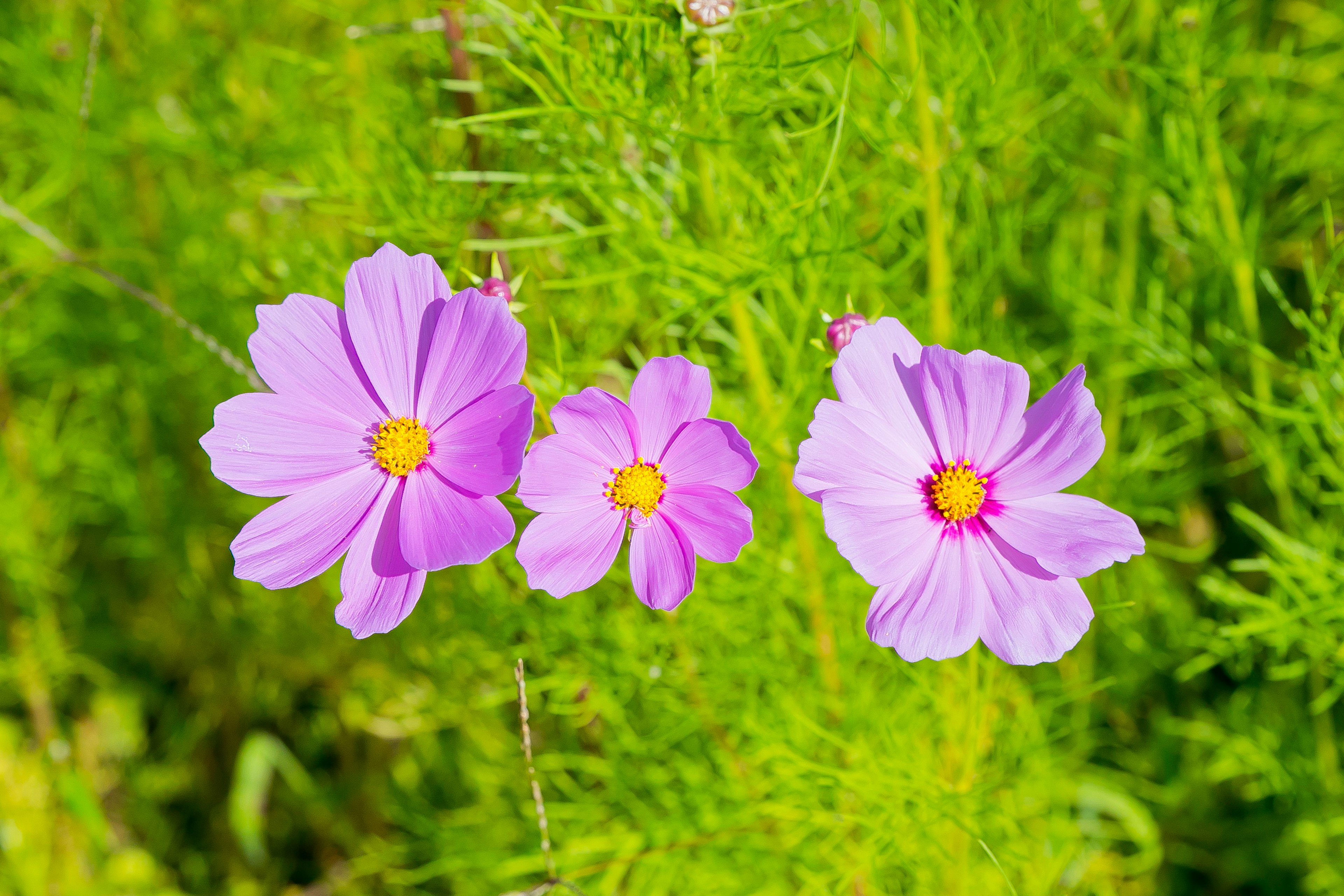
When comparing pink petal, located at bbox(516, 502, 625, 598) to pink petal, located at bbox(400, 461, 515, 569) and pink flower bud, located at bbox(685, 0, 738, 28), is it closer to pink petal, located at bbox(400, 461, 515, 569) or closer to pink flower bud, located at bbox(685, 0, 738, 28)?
pink petal, located at bbox(400, 461, 515, 569)

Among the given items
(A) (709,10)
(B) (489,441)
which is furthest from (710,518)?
(A) (709,10)

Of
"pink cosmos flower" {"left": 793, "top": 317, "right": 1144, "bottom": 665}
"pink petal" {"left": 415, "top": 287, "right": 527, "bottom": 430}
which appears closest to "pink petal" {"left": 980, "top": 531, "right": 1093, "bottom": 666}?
"pink cosmos flower" {"left": 793, "top": 317, "right": 1144, "bottom": 665}

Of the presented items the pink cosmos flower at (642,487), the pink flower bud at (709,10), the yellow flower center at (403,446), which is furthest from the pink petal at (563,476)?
Result: the pink flower bud at (709,10)

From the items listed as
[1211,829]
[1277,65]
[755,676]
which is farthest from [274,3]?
[1211,829]

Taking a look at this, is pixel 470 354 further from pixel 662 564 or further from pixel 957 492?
pixel 957 492

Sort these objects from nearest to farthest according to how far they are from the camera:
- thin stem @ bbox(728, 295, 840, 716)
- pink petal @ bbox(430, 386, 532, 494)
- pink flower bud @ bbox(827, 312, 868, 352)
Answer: pink petal @ bbox(430, 386, 532, 494)
pink flower bud @ bbox(827, 312, 868, 352)
thin stem @ bbox(728, 295, 840, 716)

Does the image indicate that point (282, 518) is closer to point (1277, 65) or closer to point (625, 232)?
point (625, 232)

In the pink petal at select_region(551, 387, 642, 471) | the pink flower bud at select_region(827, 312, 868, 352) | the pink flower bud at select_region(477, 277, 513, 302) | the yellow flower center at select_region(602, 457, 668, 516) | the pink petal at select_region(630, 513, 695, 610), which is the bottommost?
the pink petal at select_region(630, 513, 695, 610)
